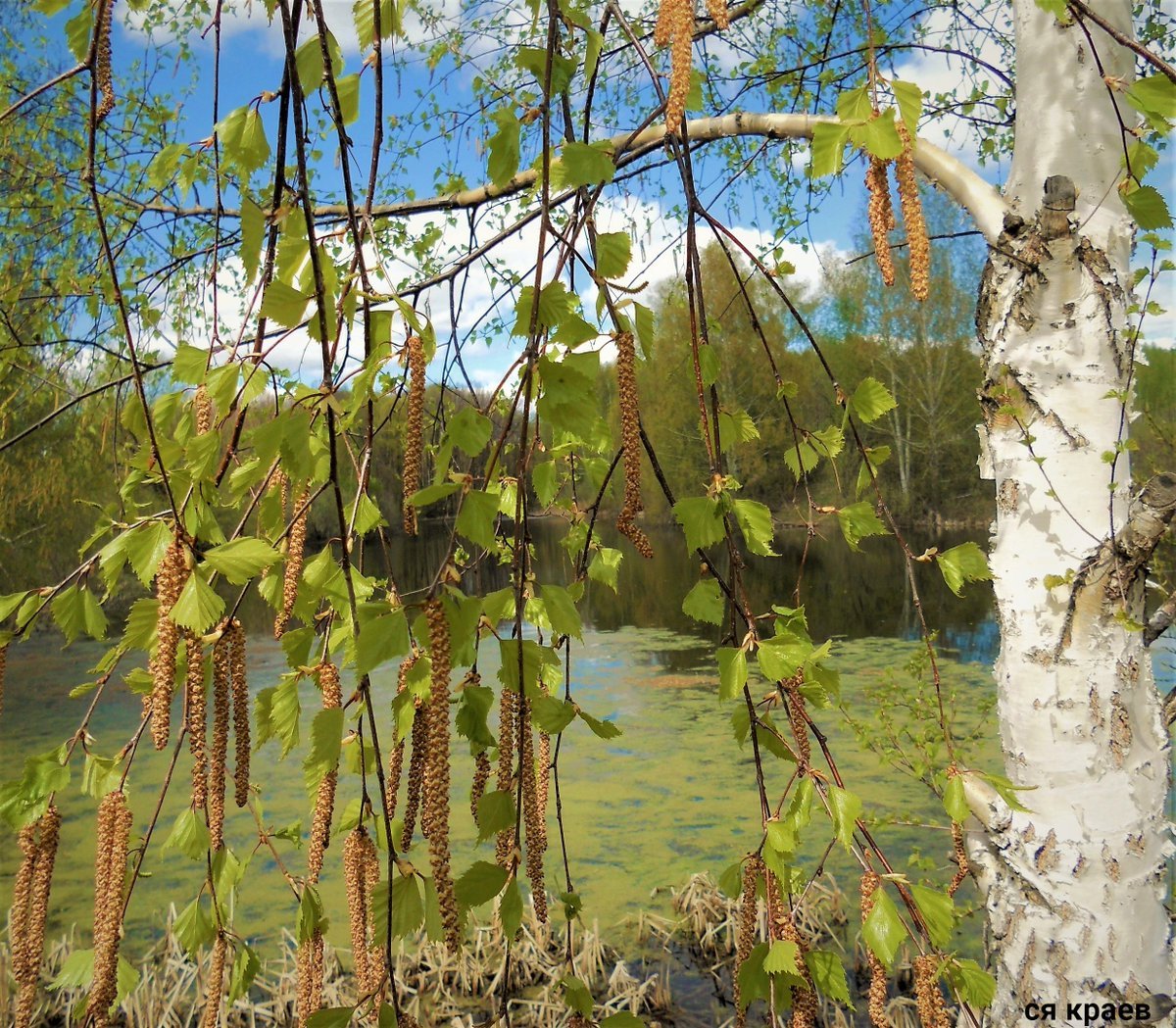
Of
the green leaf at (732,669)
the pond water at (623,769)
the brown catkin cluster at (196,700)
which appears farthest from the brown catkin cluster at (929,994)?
the pond water at (623,769)

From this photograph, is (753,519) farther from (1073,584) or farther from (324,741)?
(1073,584)

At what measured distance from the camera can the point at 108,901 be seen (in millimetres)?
700

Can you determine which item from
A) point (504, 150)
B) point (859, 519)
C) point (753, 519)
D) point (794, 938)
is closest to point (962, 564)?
point (859, 519)

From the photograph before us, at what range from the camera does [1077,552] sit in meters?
1.44

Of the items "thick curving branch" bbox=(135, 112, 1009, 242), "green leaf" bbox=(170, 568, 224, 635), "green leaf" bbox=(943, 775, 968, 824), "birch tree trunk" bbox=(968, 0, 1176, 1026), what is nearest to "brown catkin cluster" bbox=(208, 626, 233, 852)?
"green leaf" bbox=(170, 568, 224, 635)

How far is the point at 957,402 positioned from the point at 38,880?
A: 15.8 metres

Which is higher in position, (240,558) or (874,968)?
(240,558)

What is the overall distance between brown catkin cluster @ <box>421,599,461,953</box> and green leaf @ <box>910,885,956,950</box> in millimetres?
390

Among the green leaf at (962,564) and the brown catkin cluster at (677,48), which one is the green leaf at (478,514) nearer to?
the brown catkin cluster at (677,48)

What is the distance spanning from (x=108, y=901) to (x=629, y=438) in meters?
0.54

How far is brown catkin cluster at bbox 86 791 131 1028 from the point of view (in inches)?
26.5

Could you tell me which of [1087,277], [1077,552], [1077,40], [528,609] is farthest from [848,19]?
[528,609]

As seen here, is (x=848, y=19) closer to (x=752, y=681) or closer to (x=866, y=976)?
(x=866, y=976)

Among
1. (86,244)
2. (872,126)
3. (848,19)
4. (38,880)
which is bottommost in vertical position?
(38,880)
